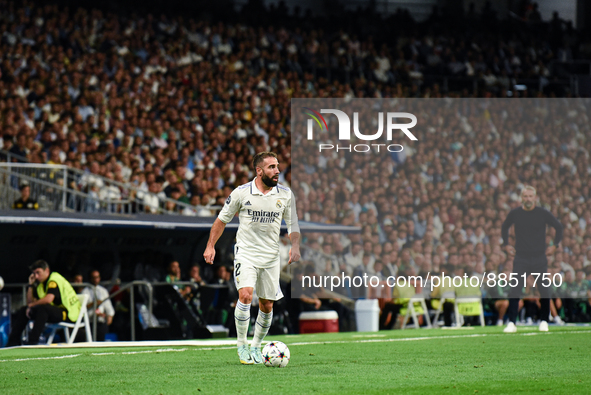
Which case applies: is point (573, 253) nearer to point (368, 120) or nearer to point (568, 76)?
point (368, 120)

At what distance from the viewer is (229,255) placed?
18047mm

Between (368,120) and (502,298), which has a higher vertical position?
(368,120)

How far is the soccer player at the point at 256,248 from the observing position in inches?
347

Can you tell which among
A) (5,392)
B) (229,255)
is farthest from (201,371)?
(229,255)

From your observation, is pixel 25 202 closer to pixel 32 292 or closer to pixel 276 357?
pixel 32 292

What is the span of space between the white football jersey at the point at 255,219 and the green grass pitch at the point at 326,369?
1065mm

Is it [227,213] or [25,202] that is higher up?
[25,202]

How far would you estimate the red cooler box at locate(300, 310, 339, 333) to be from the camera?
16627mm

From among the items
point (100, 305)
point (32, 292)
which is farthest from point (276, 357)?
point (100, 305)

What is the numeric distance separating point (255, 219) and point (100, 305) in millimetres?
7045

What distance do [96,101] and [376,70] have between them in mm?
9646

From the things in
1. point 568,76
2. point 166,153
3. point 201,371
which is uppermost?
point 568,76

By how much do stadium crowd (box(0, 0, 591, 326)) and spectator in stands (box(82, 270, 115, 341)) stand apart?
7.31ft

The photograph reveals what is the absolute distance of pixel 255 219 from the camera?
892 centimetres
